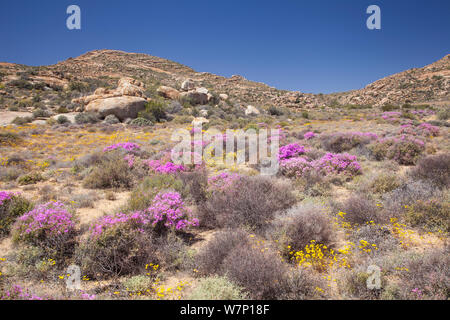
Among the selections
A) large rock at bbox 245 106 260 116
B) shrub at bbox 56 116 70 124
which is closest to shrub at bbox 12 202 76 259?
shrub at bbox 56 116 70 124

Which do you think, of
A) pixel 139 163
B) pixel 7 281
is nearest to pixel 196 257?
pixel 7 281

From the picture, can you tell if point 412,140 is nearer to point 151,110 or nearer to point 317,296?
point 317,296

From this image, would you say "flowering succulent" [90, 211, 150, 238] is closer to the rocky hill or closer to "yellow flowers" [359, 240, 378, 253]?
"yellow flowers" [359, 240, 378, 253]

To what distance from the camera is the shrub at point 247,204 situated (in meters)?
4.71

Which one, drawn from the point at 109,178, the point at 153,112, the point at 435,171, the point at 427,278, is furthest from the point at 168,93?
the point at 427,278

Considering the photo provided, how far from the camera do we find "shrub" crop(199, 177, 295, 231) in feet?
15.4

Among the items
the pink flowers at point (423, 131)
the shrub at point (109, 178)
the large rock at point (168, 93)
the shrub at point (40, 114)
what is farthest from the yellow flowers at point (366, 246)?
the large rock at point (168, 93)

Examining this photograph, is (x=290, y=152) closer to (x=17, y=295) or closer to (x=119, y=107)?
(x=17, y=295)

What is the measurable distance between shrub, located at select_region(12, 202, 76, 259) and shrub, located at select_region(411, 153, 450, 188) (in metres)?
8.61

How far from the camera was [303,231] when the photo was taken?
392 cm

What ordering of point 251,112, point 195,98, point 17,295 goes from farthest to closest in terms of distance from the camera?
point 195,98 < point 251,112 < point 17,295

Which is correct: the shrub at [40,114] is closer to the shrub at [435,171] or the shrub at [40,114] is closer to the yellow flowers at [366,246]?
the yellow flowers at [366,246]

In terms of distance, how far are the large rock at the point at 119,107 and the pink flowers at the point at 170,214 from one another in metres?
20.6

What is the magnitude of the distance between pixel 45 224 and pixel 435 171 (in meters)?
9.50
